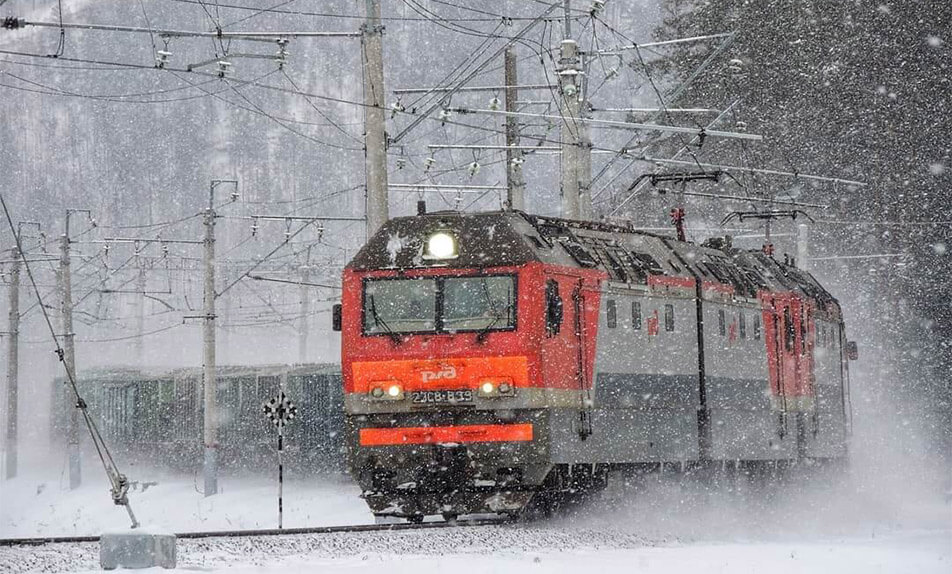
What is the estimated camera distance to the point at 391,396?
19.7 metres

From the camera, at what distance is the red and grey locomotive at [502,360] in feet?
63.7

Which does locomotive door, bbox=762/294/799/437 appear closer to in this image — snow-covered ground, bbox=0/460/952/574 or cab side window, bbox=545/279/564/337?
snow-covered ground, bbox=0/460/952/574

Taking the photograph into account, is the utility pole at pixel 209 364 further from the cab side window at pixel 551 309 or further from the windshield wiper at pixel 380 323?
the cab side window at pixel 551 309

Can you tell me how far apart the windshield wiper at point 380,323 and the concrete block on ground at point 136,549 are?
19.7 ft

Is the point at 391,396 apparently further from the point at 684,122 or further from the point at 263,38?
the point at 684,122

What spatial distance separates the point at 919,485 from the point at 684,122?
80.2 ft

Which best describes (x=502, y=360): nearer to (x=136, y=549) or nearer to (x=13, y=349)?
(x=136, y=549)

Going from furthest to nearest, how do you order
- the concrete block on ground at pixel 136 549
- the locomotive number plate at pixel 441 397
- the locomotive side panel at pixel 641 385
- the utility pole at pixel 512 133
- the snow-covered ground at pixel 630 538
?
the utility pole at pixel 512 133 → the locomotive side panel at pixel 641 385 → the locomotive number plate at pixel 441 397 → the snow-covered ground at pixel 630 538 → the concrete block on ground at pixel 136 549

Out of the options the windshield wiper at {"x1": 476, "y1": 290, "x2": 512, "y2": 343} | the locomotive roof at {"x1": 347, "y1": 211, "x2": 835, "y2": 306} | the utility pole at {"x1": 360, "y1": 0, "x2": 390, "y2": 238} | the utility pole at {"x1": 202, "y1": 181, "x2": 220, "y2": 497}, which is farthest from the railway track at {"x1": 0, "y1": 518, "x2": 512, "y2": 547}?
the utility pole at {"x1": 202, "y1": 181, "x2": 220, "y2": 497}

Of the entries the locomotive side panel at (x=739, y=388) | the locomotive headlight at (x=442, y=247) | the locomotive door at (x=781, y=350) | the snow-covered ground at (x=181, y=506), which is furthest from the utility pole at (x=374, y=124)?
Answer: the snow-covered ground at (x=181, y=506)

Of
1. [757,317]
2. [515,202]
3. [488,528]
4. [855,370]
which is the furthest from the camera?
[855,370]

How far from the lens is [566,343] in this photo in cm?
1997

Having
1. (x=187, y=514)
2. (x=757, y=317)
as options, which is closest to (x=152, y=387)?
(x=187, y=514)

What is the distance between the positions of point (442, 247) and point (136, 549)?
7067mm
